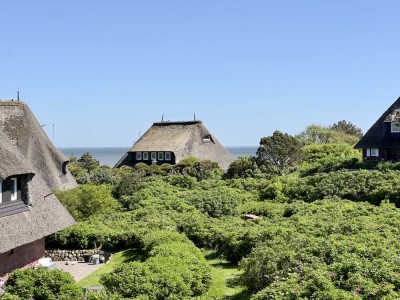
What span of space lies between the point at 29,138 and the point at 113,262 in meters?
15.0

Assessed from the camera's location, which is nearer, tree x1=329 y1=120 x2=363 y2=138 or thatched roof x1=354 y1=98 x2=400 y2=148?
thatched roof x1=354 y1=98 x2=400 y2=148

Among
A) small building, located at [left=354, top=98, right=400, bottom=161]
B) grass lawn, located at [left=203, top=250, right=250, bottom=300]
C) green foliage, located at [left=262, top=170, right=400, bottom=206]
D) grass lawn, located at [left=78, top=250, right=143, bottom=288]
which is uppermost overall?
small building, located at [left=354, top=98, right=400, bottom=161]

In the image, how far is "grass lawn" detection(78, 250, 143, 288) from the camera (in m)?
19.0

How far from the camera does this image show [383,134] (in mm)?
43156

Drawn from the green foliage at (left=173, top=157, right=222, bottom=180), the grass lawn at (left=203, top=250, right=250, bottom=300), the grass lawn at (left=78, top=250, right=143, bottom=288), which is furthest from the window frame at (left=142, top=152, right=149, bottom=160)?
the grass lawn at (left=203, top=250, right=250, bottom=300)

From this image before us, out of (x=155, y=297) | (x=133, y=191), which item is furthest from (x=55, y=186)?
(x=155, y=297)

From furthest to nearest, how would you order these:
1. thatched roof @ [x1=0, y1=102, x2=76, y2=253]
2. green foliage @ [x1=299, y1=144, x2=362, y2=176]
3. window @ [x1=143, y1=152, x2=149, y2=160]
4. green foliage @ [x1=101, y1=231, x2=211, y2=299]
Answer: window @ [x1=143, y1=152, x2=149, y2=160]
green foliage @ [x1=299, y1=144, x2=362, y2=176]
thatched roof @ [x1=0, y1=102, x2=76, y2=253]
green foliage @ [x1=101, y1=231, x2=211, y2=299]

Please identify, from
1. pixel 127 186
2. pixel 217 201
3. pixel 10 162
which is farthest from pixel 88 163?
pixel 10 162

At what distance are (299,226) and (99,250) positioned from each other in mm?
9790

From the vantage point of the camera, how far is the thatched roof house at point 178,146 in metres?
53.5

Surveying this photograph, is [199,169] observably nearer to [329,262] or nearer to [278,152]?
[278,152]

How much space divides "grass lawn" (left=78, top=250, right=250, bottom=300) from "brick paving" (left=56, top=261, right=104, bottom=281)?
394mm

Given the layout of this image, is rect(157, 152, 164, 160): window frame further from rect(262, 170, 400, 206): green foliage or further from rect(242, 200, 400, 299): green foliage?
rect(242, 200, 400, 299): green foliage

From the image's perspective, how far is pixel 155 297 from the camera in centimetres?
1335
